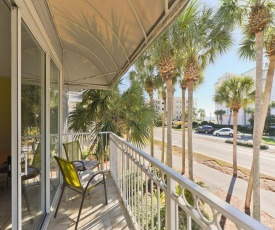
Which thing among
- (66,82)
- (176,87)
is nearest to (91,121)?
(66,82)

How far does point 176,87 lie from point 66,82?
919 cm

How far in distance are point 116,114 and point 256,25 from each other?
5130 mm

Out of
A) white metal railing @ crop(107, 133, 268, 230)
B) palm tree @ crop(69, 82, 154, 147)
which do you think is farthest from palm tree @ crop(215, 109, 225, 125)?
white metal railing @ crop(107, 133, 268, 230)

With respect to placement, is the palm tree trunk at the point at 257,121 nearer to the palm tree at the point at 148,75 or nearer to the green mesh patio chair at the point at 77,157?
the green mesh patio chair at the point at 77,157

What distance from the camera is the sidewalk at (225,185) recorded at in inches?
312

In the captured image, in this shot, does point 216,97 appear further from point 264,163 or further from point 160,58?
point 160,58

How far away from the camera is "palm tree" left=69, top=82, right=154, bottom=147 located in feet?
18.3

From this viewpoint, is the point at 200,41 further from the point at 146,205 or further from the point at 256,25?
the point at 146,205

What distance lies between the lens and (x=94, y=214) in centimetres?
249

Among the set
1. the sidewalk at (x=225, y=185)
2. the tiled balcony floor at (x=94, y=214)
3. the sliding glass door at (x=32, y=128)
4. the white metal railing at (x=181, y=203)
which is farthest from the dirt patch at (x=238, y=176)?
the sliding glass door at (x=32, y=128)

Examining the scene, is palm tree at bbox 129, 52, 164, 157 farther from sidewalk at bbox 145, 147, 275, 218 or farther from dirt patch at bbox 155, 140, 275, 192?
dirt patch at bbox 155, 140, 275, 192

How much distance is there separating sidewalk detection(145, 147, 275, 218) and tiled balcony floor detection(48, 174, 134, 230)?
4534mm

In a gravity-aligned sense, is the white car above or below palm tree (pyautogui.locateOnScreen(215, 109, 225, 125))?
below

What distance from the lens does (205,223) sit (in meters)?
0.91
